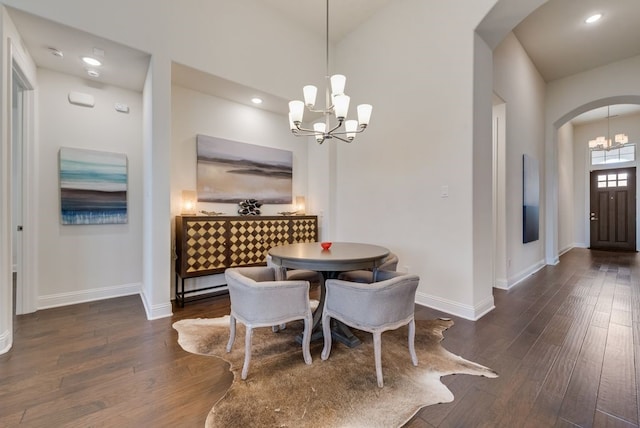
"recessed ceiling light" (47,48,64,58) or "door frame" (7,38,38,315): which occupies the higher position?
"recessed ceiling light" (47,48,64,58)

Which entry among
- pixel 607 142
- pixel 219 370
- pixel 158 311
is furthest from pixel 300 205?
pixel 607 142

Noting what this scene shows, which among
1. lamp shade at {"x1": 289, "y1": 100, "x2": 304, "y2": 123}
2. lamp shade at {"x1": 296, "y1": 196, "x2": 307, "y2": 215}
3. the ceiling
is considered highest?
the ceiling

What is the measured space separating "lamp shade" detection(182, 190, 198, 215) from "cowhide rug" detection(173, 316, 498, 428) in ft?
5.24

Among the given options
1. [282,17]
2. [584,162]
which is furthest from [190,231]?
[584,162]

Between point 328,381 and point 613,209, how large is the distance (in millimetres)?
10273

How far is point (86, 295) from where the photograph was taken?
3473mm

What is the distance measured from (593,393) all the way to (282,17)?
524 cm

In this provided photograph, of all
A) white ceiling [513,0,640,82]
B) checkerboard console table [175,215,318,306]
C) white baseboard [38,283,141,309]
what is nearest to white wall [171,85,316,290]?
checkerboard console table [175,215,318,306]

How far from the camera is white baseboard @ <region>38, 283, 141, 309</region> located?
3.25m

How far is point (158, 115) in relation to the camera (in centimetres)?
301

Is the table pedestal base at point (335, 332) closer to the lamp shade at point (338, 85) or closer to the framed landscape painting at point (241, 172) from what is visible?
Result: the lamp shade at point (338, 85)

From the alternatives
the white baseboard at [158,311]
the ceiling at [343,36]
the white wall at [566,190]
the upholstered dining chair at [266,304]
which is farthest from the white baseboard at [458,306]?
the white wall at [566,190]

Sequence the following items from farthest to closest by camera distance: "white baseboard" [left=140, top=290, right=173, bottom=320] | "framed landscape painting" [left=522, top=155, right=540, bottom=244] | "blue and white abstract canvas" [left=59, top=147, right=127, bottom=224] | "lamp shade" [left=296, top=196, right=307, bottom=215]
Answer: "lamp shade" [left=296, top=196, right=307, bottom=215], "framed landscape painting" [left=522, top=155, right=540, bottom=244], "blue and white abstract canvas" [left=59, top=147, right=127, bottom=224], "white baseboard" [left=140, top=290, right=173, bottom=320]

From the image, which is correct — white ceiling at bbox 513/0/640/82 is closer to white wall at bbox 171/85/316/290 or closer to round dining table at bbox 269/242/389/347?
white wall at bbox 171/85/316/290
